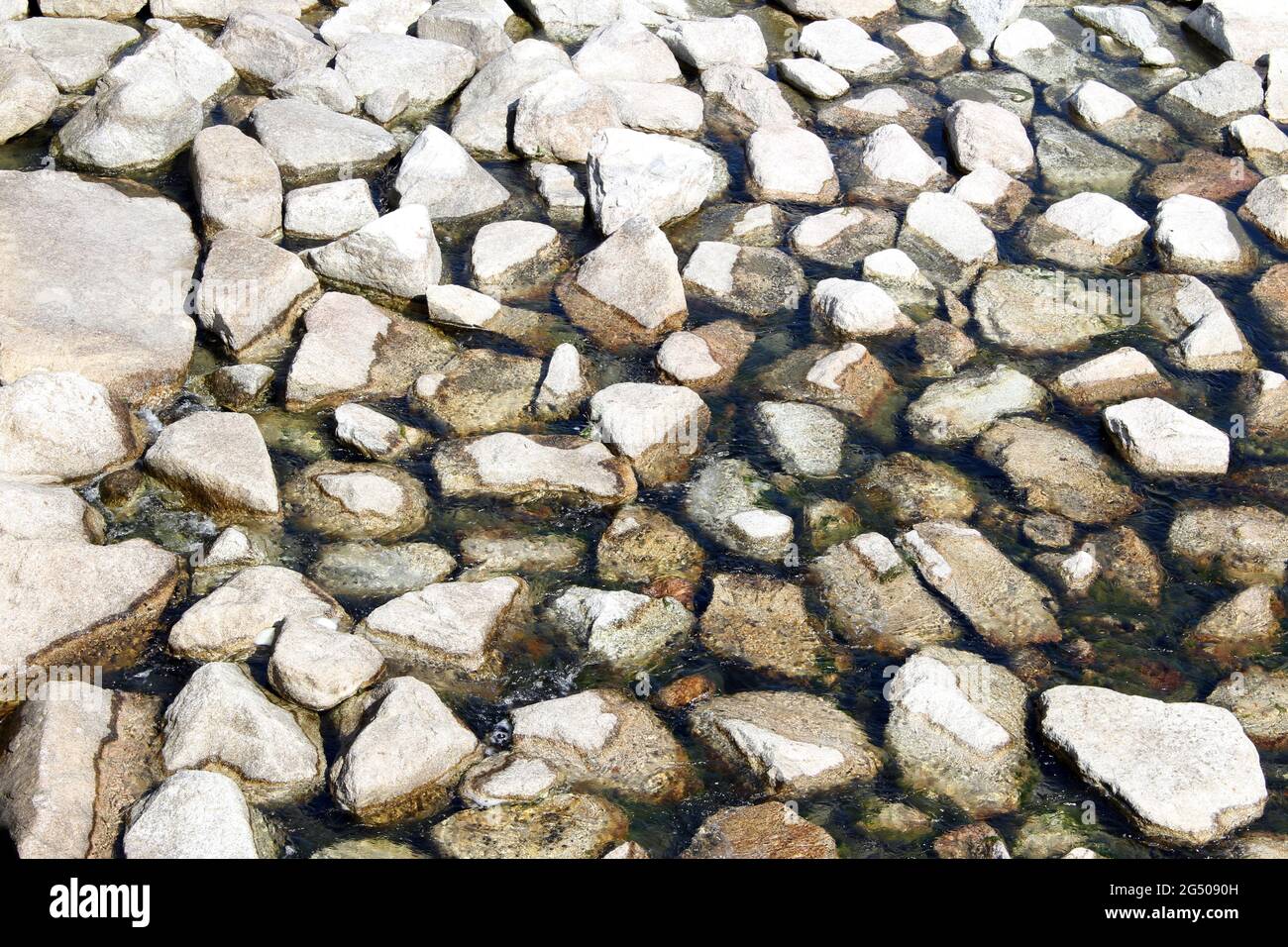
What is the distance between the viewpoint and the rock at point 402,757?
6.49 meters

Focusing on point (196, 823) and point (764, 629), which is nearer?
point (196, 823)

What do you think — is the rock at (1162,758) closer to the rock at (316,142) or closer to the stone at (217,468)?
the stone at (217,468)

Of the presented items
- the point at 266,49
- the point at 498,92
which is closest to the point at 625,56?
the point at 498,92

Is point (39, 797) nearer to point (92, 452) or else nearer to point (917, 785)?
point (92, 452)

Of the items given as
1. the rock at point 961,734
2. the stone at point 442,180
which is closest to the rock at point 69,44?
the stone at point 442,180

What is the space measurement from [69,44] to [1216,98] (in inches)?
457

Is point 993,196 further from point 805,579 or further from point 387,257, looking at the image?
point 387,257

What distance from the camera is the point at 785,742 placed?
685cm

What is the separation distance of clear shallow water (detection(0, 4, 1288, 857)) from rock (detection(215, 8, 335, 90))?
83.4 inches

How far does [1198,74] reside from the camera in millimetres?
14023

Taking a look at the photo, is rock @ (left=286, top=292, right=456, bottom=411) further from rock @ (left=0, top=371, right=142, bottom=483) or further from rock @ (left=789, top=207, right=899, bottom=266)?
rock @ (left=789, top=207, right=899, bottom=266)

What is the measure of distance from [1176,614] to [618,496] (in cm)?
362

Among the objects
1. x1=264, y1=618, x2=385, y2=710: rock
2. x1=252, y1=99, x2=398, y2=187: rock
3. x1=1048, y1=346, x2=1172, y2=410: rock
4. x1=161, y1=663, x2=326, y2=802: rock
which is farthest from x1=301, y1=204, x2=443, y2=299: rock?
x1=1048, y1=346, x2=1172, y2=410: rock

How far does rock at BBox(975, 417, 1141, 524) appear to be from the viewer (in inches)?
341
